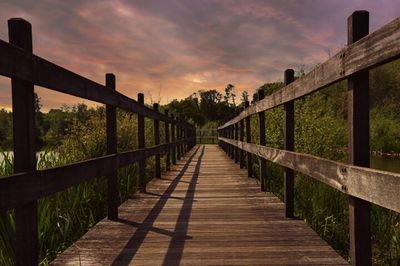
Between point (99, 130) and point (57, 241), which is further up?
point (99, 130)

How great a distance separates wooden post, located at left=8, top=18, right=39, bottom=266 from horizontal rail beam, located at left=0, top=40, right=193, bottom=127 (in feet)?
0.24

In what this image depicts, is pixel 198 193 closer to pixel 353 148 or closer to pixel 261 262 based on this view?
pixel 261 262

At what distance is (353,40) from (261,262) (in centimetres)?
174

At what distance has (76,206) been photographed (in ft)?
17.2

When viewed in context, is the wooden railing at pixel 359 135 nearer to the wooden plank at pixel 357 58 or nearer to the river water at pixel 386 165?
the wooden plank at pixel 357 58

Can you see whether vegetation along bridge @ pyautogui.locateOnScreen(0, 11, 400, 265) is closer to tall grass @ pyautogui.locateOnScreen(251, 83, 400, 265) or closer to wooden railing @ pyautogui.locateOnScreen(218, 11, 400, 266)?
wooden railing @ pyautogui.locateOnScreen(218, 11, 400, 266)

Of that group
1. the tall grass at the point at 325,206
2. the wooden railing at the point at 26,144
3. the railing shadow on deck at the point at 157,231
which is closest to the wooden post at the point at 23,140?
the wooden railing at the point at 26,144

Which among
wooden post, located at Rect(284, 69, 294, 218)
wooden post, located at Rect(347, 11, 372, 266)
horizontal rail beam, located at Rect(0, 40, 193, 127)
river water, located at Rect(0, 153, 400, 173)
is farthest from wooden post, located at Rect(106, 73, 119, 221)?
river water, located at Rect(0, 153, 400, 173)

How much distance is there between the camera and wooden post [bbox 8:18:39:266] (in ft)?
8.02

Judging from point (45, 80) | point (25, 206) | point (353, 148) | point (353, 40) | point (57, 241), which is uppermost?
point (353, 40)

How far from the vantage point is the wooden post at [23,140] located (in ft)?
8.02

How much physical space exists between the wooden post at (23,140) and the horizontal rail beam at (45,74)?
0.24 feet

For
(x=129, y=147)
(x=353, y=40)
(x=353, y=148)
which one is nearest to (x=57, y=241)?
(x=353, y=148)

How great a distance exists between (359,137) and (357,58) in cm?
49
